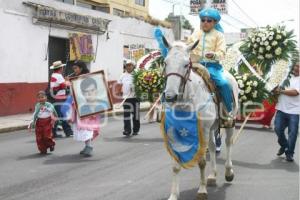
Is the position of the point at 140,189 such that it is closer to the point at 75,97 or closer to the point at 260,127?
the point at 75,97

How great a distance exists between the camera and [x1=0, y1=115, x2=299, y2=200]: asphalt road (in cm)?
712

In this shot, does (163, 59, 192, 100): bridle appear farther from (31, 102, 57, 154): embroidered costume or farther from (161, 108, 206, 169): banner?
(31, 102, 57, 154): embroidered costume

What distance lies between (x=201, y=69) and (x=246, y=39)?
3893 mm

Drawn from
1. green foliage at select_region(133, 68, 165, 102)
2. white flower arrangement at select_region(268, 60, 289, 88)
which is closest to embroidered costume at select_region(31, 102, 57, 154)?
green foliage at select_region(133, 68, 165, 102)

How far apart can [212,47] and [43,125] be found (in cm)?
460

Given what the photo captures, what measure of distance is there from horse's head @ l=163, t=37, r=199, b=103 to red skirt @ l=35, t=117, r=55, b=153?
16.8ft

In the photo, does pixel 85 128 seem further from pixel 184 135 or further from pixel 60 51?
pixel 60 51

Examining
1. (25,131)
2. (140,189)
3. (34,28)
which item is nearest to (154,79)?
(25,131)

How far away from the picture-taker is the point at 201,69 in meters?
6.92

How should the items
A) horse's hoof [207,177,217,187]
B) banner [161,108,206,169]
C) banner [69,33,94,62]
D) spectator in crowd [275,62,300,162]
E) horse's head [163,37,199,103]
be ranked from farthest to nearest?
banner [69,33,94,62]
spectator in crowd [275,62,300,162]
horse's hoof [207,177,217,187]
banner [161,108,206,169]
horse's head [163,37,199,103]

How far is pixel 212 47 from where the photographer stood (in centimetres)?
750

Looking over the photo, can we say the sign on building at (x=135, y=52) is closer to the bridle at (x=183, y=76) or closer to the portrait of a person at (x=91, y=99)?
the portrait of a person at (x=91, y=99)

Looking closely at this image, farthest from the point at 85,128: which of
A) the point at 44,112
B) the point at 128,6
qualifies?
the point at 128,6

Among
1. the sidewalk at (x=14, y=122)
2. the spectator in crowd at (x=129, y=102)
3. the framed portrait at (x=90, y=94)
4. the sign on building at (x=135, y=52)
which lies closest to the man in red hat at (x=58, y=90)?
the spectator in crowd at (x=129, y=102)
